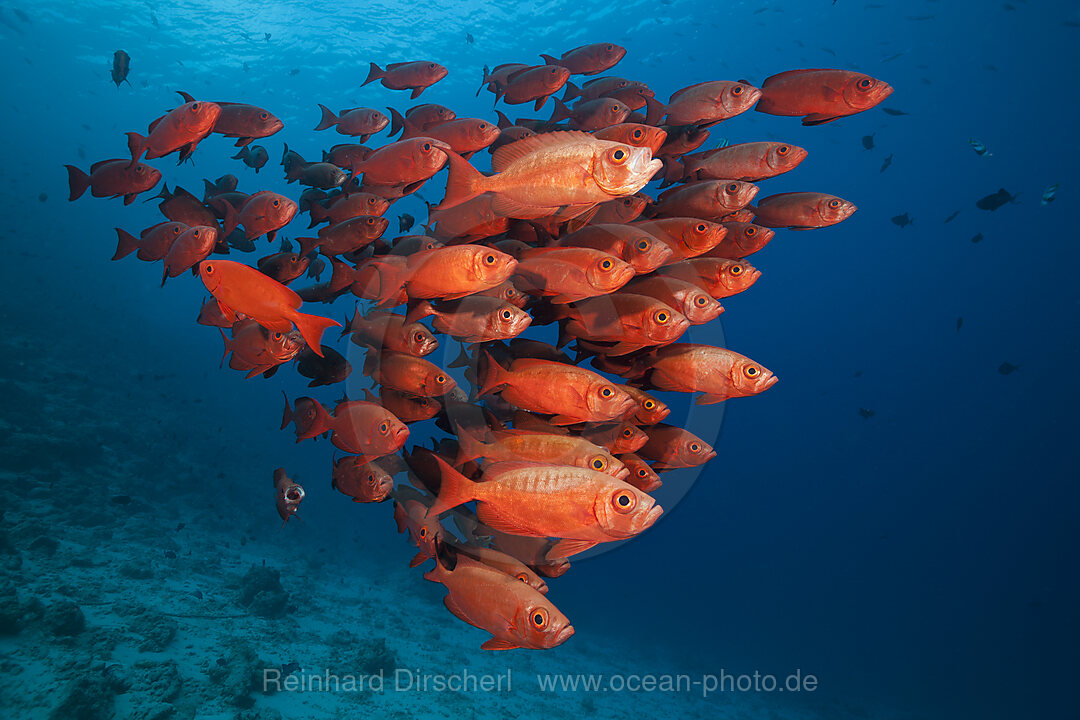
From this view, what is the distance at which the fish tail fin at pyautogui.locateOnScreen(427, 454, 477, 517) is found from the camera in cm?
233

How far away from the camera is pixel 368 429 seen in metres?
3.12

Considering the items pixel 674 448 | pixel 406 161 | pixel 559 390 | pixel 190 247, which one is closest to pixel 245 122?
pixel 190 247

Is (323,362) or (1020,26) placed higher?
(1020,26)

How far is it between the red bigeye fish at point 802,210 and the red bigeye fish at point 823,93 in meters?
0.55

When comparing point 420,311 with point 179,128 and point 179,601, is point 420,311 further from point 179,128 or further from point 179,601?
point 179,601

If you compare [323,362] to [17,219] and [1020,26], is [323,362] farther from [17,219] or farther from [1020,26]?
[17,219]

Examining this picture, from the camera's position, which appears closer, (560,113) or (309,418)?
(309,418)

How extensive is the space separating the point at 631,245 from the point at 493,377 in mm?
1177

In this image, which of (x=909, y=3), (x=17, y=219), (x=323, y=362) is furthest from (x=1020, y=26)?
(x=17, y=219)

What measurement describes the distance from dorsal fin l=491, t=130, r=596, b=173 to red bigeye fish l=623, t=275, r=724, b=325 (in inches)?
44.9

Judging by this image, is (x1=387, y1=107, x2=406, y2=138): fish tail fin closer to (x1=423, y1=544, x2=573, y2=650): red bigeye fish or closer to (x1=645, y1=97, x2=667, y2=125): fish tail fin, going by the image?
(x1=645, y1=97, x2=667, y2=125): fish tail fin

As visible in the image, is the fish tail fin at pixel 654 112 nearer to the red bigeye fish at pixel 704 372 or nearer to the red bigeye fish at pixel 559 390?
the red bigeye fish at pixel 704 372

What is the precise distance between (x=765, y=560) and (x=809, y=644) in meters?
23.8

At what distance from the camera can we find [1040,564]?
49062 mm
